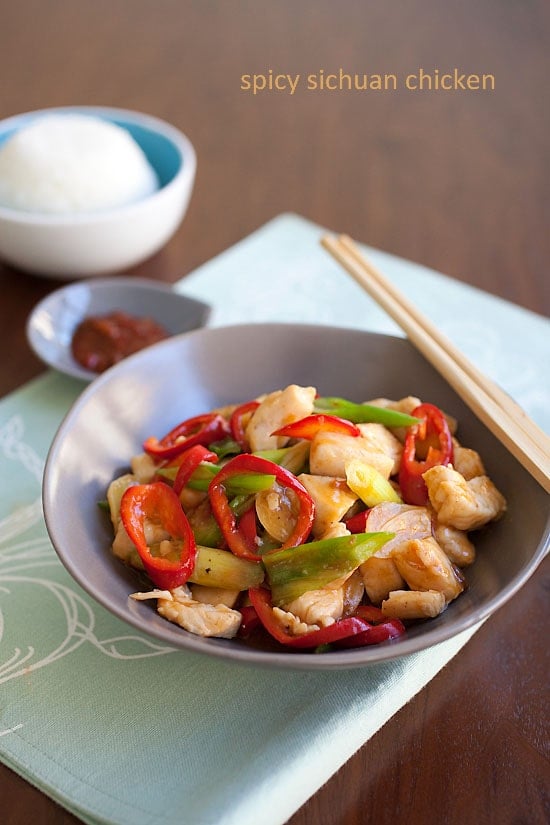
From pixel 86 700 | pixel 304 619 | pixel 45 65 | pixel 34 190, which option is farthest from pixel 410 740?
pixel 45 65

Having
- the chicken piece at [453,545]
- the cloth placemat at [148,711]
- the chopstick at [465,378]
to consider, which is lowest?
the cloth placemat at [148,711]

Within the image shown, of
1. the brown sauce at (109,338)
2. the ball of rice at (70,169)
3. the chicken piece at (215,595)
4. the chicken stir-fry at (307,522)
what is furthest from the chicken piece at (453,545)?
the ball of rice at (70,169)

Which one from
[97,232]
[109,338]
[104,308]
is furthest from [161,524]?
[97,232]

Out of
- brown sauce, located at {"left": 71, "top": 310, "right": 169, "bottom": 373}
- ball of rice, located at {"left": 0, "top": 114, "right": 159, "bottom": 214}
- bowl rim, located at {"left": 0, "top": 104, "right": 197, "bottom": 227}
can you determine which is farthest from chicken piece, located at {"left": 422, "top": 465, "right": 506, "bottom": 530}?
ball of rice, located at {"left": 0, "top": 114, "right": 159, "bottom": 214}

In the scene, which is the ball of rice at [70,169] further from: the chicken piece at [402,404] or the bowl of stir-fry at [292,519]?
the chicken piece at [402,404]

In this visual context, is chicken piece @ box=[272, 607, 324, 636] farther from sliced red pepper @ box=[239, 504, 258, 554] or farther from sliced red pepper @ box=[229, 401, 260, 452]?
sliced red pepper @ box=[229, 401, 260, 452]

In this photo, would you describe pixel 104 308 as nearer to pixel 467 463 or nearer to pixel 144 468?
pixel 144 468
